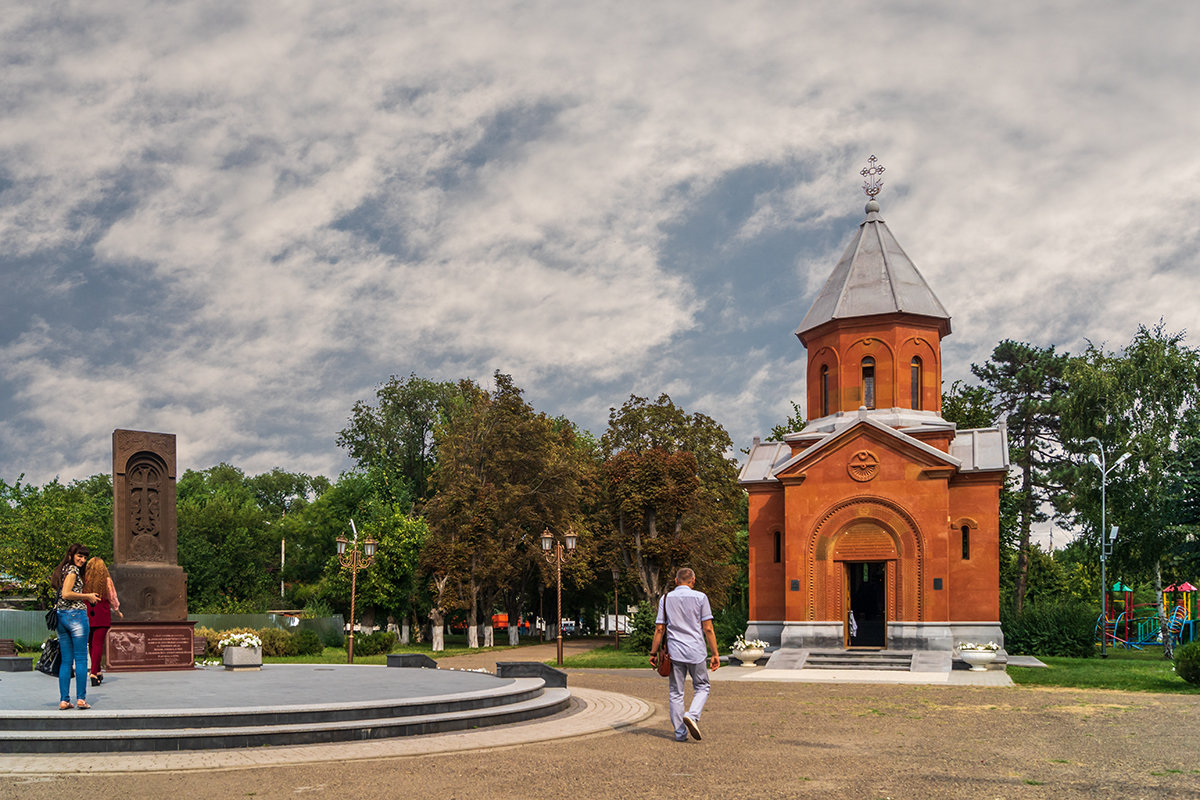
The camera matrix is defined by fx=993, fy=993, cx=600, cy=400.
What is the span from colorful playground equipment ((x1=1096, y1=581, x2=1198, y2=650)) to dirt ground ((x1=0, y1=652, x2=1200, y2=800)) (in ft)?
71.2

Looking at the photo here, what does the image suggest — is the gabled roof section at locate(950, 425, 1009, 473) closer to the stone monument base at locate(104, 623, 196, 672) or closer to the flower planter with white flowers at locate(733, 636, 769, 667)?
the flower planter with white flowers at locate(733, 636, 769, 667)

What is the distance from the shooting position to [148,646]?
1798 centimetres

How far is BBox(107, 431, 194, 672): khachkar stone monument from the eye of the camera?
17.7 m

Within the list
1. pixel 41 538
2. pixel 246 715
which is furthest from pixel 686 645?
pixel 41 538

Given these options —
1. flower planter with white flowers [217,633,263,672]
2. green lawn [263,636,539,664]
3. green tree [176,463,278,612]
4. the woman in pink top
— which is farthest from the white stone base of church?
green tree [176,463,278,612]

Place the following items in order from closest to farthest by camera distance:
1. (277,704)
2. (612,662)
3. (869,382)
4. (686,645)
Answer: (686,645) < (277,704) < (612,662) < (869,382)

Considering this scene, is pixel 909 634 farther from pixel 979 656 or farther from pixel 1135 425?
pixel 1135 425

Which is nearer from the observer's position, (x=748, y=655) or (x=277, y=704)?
(x=277, y=704)

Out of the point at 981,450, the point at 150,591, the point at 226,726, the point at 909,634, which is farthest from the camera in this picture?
the point at 981,450

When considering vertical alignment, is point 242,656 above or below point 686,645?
below

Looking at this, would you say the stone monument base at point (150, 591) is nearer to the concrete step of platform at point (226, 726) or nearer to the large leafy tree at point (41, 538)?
the concrete step of platform at point (226, 726)

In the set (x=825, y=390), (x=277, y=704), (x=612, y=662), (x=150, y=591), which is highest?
(x=825, y=390)

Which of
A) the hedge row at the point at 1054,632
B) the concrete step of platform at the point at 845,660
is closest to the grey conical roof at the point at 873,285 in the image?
the hedge row at the point at 1054,632

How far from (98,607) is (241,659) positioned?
4.96 meters
